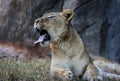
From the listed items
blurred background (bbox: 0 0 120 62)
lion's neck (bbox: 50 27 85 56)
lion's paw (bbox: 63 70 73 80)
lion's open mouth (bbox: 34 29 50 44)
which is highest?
blurred background (bbox: 0 0 120 62)

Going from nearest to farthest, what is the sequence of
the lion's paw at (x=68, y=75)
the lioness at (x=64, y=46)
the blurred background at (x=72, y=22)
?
1. the lion's paw at (x=68, y=75)
2. the lioness at (x=64, y=46)
3. the blurred background at (x=72, y=22)

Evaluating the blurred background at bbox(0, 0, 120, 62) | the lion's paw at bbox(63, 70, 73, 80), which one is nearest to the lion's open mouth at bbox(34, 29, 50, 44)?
the lion's paw at bbox(63, 70, 73, 80)

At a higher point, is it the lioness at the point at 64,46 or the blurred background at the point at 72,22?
the blurred background at the point at 72,22

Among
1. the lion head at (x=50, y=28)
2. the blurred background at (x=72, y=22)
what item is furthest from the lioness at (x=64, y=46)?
the blurred background at (x=72, y=22)

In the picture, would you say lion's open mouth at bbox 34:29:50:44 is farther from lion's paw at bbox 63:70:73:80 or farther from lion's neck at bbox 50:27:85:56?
lion's paw at bbox 63:70:73:80

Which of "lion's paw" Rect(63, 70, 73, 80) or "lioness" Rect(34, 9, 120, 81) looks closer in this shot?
"lion's paw" Rect(63, 70, 73, 80)

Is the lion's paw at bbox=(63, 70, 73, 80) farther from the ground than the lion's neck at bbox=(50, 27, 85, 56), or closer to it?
closer to it

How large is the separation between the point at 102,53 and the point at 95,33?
1.39 feet

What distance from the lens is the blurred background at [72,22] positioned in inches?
351

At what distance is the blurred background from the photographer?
892 cm

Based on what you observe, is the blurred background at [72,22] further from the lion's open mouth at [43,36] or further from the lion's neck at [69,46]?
the lion's open mouth at [43,36]

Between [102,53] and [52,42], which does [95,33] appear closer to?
[102,53]

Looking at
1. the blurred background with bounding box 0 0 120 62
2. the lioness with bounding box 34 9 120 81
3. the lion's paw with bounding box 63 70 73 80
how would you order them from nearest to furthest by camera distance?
the lion's paw with bounding box 63 70 73 80 → the lioness with bounding box 34 9 120 81 → the blurred background with bounding box 0 0 120 62

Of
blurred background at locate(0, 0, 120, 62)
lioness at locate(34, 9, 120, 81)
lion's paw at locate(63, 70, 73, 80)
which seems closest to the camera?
lion's paw at locate(63, 70, 73, 80)
